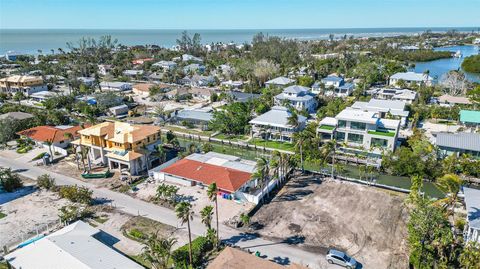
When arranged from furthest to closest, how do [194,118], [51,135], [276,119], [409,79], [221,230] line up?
[409,79] → [194,118] → [276,119] → [51,135] → [221,230]

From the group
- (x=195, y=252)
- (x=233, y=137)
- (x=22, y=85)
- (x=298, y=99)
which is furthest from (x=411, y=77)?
(x=22, y=85)

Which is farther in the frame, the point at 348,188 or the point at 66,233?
the point at 348,188

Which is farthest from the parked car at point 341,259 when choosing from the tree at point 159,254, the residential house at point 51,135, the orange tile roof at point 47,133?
the orange tile roof at point 47,133

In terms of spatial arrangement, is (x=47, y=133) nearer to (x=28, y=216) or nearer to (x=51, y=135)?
(x=51, y=135)

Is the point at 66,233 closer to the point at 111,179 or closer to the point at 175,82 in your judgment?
the point at 111,179

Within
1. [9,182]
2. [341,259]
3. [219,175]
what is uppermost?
[219,175]

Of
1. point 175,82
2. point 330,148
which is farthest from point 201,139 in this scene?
point 175,82

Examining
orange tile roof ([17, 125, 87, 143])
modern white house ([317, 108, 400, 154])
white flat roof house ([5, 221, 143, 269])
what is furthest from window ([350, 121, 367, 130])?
orange tile roof ([17, 125, 87, 143])
